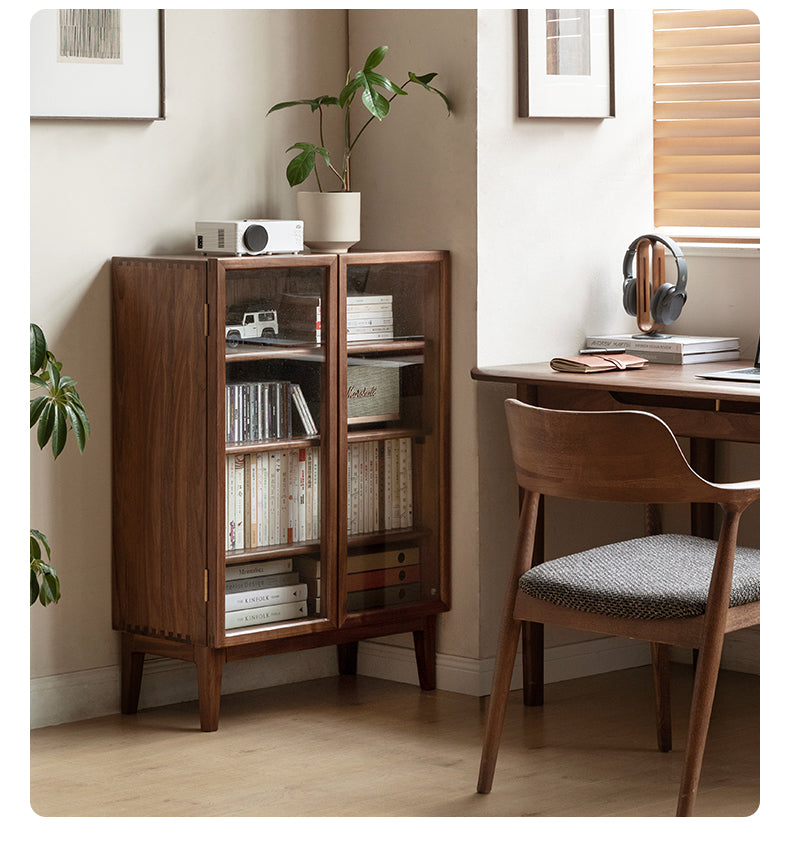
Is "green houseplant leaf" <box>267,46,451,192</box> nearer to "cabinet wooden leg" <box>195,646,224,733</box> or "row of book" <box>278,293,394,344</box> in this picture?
"row of book" <box>278,293,394,344</box>

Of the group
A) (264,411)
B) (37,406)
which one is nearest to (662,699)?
(264,411)

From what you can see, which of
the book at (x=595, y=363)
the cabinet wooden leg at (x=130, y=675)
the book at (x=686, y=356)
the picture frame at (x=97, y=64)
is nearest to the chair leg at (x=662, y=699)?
the book at (x=595, y=363)

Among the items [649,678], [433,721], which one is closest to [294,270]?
[433,721]

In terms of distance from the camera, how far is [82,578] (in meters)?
3.50

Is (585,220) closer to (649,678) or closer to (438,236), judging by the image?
(438,236)

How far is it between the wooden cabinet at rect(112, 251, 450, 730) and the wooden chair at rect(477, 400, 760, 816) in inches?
30.7

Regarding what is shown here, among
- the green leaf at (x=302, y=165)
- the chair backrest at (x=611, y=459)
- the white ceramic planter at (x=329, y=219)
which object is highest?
the green leaf at (x=302, y=165)

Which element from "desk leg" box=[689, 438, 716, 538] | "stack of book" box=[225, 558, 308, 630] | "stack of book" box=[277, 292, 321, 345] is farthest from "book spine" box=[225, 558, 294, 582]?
"desk leg" box=[689, 438, 716, 538]

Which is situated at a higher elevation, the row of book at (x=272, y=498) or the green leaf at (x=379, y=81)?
the green leaf at (x=379, y=81)

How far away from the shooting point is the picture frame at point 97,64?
3.32 metres

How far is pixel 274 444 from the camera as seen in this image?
3.44 metres

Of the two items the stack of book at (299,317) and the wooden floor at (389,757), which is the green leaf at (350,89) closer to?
the stack of book at (299,317)

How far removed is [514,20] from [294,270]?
85cm

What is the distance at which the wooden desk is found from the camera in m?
3.11
